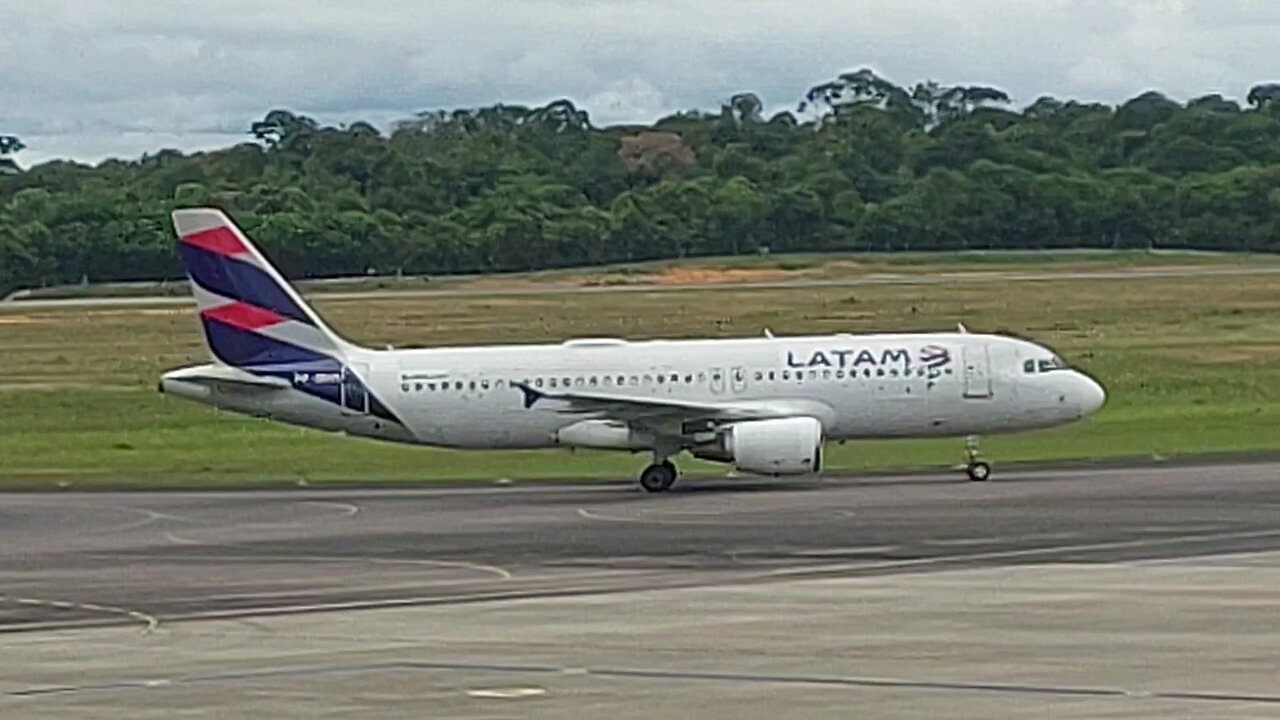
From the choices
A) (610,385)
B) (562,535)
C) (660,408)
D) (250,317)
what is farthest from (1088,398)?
(250,317)

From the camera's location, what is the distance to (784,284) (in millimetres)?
122312

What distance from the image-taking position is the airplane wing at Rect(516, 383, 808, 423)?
166 feet

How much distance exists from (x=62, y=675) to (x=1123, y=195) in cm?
13014

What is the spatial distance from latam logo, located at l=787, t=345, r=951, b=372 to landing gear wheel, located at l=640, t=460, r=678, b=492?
2.86m

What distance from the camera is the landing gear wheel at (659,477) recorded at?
50688 millimetres

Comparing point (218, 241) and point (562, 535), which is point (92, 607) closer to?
point (562, 535)

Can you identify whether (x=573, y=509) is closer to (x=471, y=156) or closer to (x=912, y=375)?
(x=912, y=375)

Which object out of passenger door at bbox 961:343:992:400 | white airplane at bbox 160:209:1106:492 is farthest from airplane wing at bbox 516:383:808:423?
passenger door at bbox 961:343:992:400

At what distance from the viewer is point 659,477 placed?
50.8 m

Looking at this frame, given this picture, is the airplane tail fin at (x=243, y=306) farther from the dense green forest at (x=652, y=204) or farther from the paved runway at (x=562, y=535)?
the dense green forest at (x=652, y=204)

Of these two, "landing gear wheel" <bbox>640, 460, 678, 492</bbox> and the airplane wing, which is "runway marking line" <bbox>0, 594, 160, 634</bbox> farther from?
"landing gear wheel" <bbox>640, 460, 678, 492</bbox>

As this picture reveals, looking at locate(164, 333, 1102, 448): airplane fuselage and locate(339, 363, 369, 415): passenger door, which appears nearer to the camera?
locate(164, 333, 1102, 448): airplane fuselage

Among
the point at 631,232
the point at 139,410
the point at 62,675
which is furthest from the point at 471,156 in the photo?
the point at 62,675

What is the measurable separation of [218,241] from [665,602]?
25.0 m
